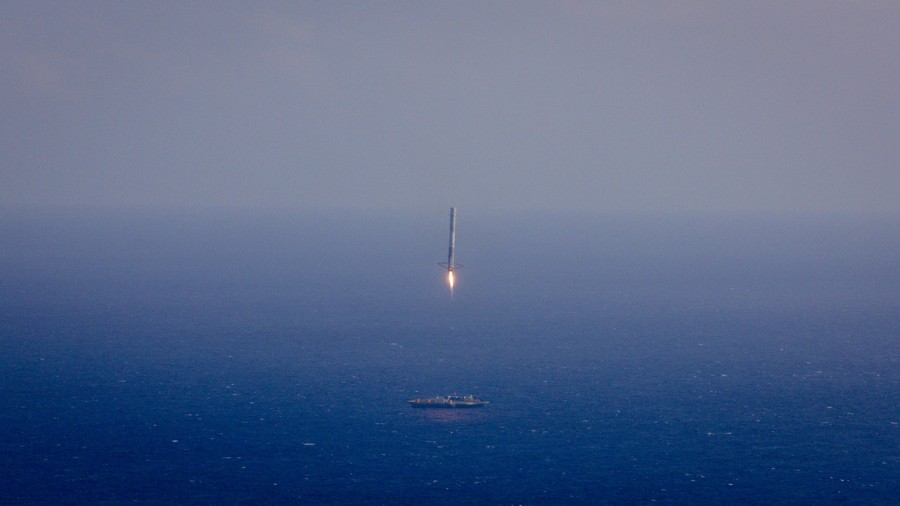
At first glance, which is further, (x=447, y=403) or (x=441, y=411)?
(x=447, y=403)

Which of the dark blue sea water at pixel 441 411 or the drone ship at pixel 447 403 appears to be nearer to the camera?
the dark blue sea water at pixel 441 411

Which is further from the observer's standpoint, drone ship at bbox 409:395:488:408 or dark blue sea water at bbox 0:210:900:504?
drone ship at bbox 409:395:488:408

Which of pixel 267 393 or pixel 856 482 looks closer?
pixel 856 482

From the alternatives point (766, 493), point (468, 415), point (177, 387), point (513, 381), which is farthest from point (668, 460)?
point (177, 387)

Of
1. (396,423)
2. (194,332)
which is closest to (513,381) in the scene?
(396,423)

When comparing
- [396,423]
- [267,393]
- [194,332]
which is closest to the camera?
[396,423]

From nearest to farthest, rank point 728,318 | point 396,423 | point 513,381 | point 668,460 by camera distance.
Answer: point 668,460 < point 396,423 < point 513,381 < point 728,318

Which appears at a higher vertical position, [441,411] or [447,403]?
[447,403]

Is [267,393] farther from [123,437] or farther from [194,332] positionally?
[194,332]

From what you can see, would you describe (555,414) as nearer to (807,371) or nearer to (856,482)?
(856,482)
